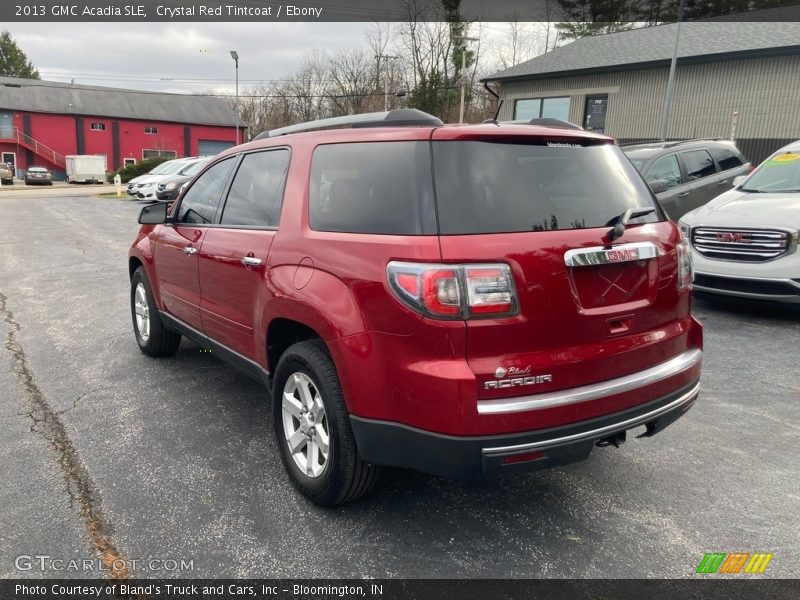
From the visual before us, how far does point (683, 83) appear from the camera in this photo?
2239 cm

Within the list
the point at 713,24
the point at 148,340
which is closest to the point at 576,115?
the point at 713,24

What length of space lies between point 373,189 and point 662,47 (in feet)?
82.2

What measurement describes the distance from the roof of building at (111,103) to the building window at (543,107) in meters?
38.6

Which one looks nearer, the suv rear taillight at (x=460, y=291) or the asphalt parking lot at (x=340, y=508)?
the suv rear taillight at (x=460, y=291)

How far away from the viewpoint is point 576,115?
25.9 metres

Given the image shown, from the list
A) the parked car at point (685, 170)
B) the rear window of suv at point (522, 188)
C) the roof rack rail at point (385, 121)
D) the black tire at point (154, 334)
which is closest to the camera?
the rear window of suv at point (522, 188)

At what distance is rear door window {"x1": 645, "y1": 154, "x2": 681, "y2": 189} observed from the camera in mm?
9289

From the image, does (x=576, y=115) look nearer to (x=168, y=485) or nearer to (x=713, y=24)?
(x=713, y=24)

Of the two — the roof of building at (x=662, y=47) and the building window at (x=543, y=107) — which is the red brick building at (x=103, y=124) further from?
the roof of building at (x=662, y=47)

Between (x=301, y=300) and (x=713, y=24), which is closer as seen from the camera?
(x=301, y=300)

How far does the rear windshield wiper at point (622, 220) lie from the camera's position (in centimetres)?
263

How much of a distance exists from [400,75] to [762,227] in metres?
43.1

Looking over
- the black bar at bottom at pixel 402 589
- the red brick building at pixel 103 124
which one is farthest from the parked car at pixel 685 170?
the red brick building at pixel 103 124

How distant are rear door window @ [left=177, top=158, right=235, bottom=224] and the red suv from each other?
944 mm
